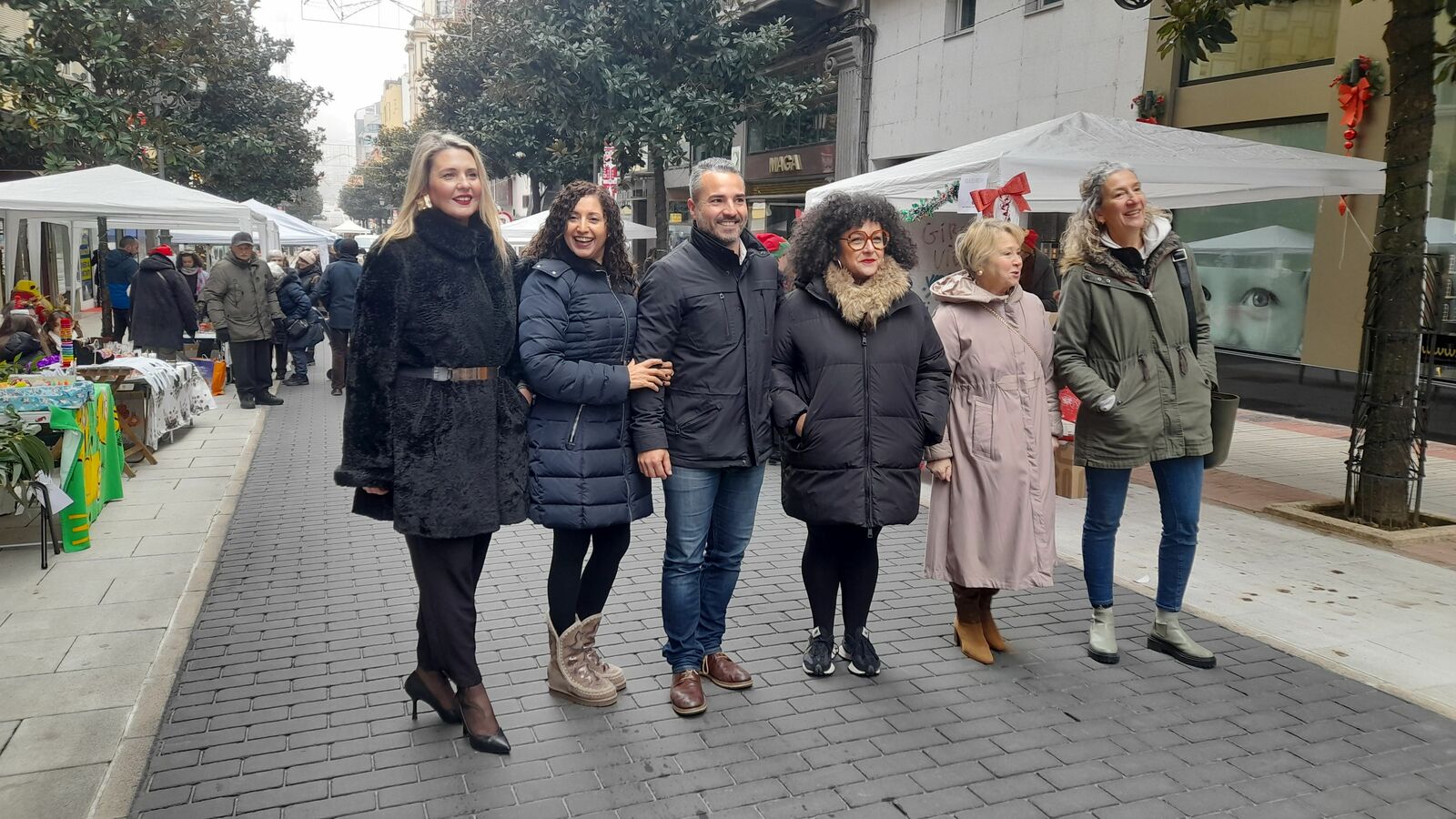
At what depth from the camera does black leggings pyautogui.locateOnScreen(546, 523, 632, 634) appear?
3.85 meters

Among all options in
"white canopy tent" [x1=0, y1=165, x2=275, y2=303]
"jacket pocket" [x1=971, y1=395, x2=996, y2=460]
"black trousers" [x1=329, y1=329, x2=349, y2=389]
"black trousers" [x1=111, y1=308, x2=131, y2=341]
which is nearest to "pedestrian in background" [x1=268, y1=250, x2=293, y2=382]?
"black trousers" [x1=329, y1=329, x2=349, y2=389]

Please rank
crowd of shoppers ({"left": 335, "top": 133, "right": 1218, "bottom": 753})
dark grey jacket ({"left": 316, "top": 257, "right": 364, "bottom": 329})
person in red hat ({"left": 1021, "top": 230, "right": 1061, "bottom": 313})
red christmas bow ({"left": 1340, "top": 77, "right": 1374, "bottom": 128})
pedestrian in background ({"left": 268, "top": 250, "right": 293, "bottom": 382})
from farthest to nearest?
1. pedestrian in background ({"left": 268, "top": 250, "right": 293, "bottom": 382})
2. dark grey jacket ({"left": 316, "top": 257, "right": 364, "bottom": 329})
3. red christmas bow ({"left": 1340, "top": 77, "right": 1374, "bottom": 128})
4. person in red hat ({"left": 1021, "top": 230, "right": 1061, "bottom": 313})
5. crowd of shoppers ({"left": 335, "top": 133, "right": 1218, "bottom": 753})

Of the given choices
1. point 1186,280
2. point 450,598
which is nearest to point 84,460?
point 450,598

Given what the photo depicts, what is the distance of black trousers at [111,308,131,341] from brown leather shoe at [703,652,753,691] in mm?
17684

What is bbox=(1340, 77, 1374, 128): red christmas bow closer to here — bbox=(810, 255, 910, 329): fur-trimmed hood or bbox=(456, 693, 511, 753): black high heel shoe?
bbox=(810, 255, 910, 329): fur-trimmed hood

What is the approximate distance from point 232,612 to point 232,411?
7865mm

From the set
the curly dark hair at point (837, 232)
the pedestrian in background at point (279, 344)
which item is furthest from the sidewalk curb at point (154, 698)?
the pedestrian in background at point (279, 344)

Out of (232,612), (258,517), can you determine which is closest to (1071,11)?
(258,517)

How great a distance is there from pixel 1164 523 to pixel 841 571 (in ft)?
4.71

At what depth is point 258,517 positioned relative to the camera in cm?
725

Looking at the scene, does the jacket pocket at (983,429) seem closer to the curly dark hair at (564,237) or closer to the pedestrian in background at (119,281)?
the curly dark hair at (564,237)

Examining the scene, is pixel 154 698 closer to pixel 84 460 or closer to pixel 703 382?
pixel 703 382

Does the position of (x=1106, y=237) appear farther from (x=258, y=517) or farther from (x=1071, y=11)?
(x=1071, y=11)

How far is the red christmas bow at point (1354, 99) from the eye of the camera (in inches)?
418
